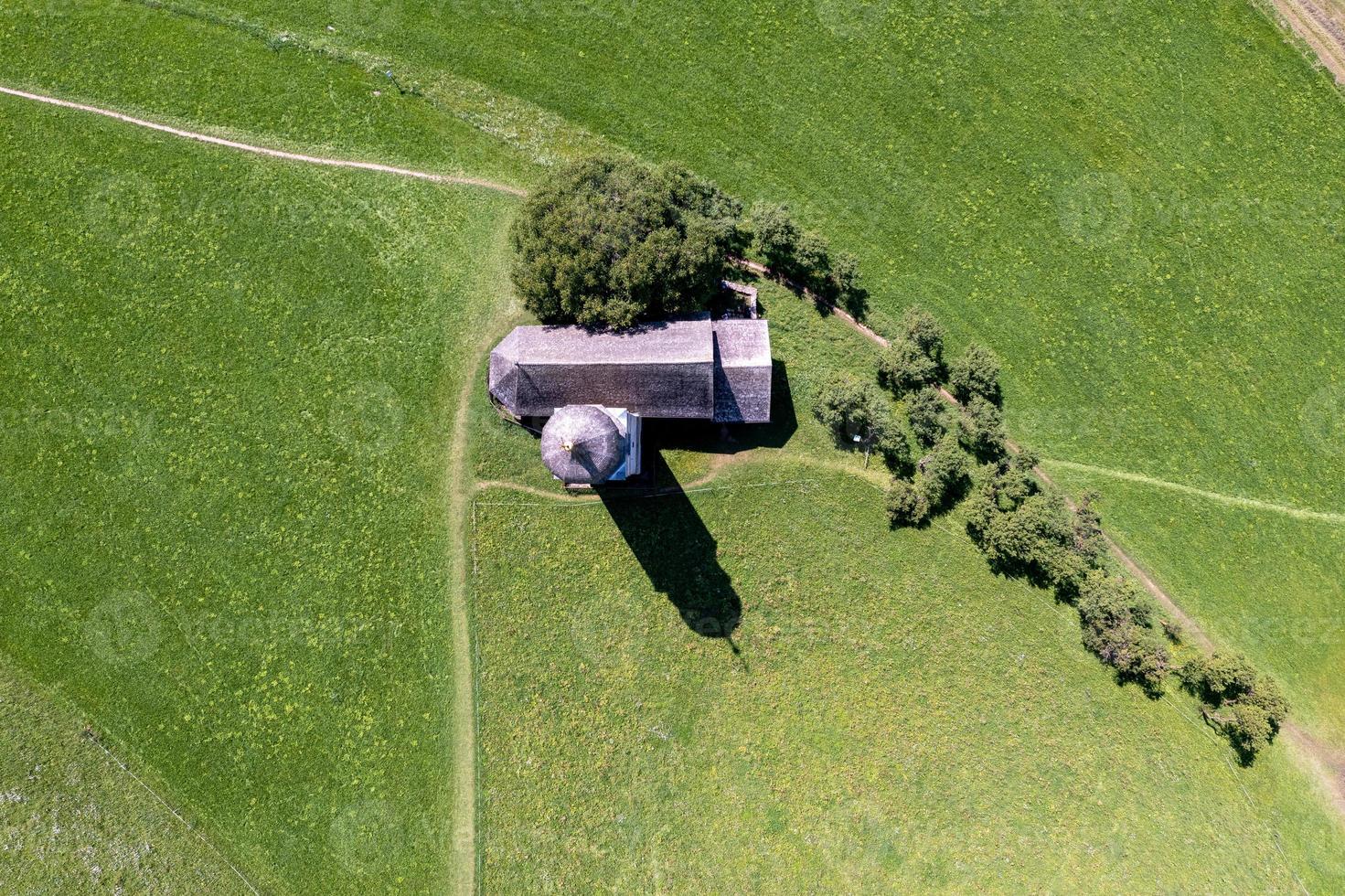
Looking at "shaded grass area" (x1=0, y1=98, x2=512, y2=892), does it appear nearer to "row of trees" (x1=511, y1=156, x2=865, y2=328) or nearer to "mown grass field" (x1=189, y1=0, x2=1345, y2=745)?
"row of trees" (x1=511, y1=156, x2=865, y2=328)

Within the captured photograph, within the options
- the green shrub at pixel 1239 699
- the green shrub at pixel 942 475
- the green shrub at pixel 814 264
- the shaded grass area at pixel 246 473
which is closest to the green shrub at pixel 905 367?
the green shrub at pixel 942 475

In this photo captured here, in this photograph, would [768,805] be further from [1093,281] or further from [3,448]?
[3,448]

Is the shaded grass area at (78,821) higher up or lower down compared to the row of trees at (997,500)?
lower down

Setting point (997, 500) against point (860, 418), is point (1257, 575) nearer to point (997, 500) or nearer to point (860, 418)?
point (997, 500)

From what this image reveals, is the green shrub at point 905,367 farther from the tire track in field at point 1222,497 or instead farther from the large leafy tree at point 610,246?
the large leafy tree at point 610,246

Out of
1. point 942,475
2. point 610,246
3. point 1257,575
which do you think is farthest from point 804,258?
point 1257,575

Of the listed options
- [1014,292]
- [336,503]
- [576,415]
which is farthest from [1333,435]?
[336,503]

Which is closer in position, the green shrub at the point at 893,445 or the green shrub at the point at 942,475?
the green shrub at the point at 942,475
